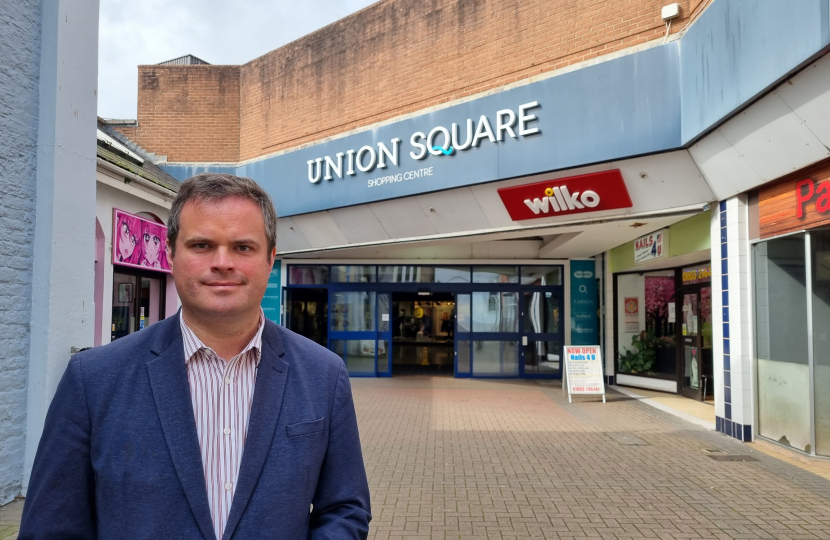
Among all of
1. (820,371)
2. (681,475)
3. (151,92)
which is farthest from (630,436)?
(151,92)

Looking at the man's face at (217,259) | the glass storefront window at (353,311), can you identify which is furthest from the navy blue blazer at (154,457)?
the glass storefront window at (353,311)

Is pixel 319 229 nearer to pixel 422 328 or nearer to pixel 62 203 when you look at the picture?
pixel 62 203

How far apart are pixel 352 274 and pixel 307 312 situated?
8.36ft

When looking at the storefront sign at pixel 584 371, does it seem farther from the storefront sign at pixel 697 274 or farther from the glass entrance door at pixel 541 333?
the glass entrance door at pixel 541 333

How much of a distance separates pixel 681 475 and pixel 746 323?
8.58 feet

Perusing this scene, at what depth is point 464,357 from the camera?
14562 mm

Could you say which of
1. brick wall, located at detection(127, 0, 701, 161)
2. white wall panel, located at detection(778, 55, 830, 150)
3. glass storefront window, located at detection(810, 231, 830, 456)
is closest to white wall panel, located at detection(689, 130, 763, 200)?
glass storefront window, located at detection(810, 231, 830, 456)

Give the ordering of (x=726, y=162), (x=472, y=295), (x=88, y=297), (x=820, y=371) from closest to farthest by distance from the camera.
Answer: (x=88, y=297)
(x=820, y=371)
(x=726, y=162)
(x=472, y=295)

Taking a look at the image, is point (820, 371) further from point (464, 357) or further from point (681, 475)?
point (464, 357)

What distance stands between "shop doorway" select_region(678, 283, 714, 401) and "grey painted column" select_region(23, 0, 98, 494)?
32.3ft

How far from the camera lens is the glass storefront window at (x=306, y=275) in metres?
15.0

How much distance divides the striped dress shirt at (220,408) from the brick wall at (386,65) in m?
8.35

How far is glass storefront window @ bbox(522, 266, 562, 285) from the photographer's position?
14.4 m

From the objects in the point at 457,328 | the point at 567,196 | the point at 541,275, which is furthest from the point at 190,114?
the point at 567,196
